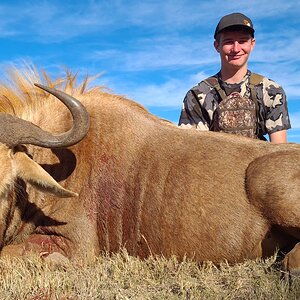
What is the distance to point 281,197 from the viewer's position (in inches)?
168

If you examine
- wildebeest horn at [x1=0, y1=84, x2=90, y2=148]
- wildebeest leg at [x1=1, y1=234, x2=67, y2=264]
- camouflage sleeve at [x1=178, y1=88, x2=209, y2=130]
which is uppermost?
camouflage sleeve at [x1=178, y1=88, x2=209, y2=130]

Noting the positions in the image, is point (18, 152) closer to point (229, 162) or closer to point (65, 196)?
point (65, 196)

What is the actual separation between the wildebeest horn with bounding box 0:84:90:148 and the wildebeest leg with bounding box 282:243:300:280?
2.03m

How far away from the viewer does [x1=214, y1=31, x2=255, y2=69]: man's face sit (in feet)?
24.2

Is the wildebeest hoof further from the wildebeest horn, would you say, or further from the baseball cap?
the baseball cap

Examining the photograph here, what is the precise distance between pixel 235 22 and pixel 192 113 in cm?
138

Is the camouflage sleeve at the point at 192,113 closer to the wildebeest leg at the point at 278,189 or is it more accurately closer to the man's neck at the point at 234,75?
the man's neck at the point at 234,75

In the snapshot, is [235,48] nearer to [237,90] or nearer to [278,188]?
[237,90]

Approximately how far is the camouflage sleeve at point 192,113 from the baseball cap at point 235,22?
98cm

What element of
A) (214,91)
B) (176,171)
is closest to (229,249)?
(176,171)

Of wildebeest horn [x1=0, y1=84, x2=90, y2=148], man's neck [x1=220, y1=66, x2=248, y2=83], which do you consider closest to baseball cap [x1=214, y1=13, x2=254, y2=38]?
man's neck [x1=220, y1=66, x2=248, y2=83]

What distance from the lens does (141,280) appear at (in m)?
4.17

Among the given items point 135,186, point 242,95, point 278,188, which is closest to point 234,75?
point 242,95

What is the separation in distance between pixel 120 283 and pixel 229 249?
1.00 metres
